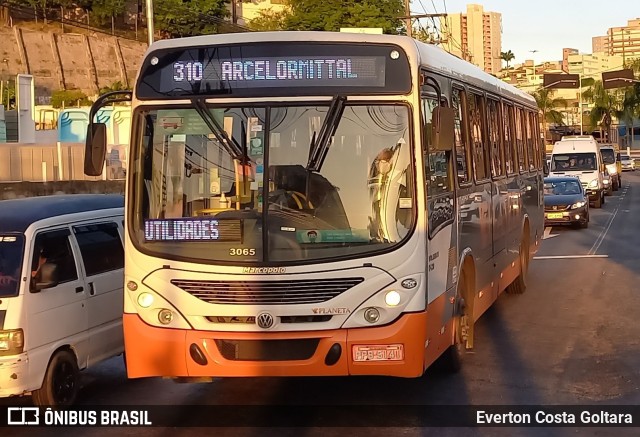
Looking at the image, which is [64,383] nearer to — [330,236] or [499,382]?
[330,236]

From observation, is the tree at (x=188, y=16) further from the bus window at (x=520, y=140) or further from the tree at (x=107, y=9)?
the bus window at (x=520, y=140)

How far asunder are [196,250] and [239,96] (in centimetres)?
125

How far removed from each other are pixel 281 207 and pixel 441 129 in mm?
1411

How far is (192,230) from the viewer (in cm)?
749

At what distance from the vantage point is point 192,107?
7.63m

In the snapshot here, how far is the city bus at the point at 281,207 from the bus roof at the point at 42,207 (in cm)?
107

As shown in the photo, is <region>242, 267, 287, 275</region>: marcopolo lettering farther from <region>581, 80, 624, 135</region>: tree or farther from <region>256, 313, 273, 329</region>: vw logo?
<region>581, 80, 624, 135</region>: tree

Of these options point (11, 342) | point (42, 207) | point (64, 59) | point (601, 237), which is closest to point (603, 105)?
point (64, 59)

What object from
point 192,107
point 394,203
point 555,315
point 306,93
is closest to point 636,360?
point 555,315

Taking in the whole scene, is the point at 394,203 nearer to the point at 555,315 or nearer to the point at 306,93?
the point at 306,93

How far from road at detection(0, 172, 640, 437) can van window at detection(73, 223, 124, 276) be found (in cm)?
118

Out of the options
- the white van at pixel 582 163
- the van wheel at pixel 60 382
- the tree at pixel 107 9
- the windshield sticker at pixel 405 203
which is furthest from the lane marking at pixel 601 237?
the tree at pixel 107 9

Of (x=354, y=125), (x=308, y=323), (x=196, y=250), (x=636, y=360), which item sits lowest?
(x=636, y=360)

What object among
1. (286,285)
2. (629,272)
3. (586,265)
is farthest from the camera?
(586,265)
